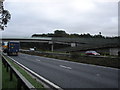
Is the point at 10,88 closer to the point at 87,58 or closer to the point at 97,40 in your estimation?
the point at 87,58

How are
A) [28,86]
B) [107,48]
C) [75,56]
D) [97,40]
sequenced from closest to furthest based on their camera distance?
[28,86], [75,56], [107,48], [97,40]

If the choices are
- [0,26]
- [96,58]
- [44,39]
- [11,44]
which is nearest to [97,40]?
[44,39]

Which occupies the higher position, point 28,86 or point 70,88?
point 28,86

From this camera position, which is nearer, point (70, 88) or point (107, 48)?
point (70, 88)

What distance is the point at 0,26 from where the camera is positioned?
33062mm

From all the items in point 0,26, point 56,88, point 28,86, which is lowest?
point 56,88

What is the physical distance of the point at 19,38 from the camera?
7975cm

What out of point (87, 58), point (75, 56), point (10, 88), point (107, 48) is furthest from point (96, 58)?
point (107, 48)

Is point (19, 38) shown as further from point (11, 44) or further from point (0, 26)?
point (0, 26)

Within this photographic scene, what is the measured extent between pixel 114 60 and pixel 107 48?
45089 millimetres

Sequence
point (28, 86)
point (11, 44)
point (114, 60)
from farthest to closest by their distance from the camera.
→ point (11, 44)
point (114, 60)
point (28, 86)

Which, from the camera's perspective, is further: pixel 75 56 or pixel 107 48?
pixel 107 48

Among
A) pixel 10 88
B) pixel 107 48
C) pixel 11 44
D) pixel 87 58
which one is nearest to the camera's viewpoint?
pixel 10 88

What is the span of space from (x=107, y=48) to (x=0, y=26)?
Answer: 39.8 m
